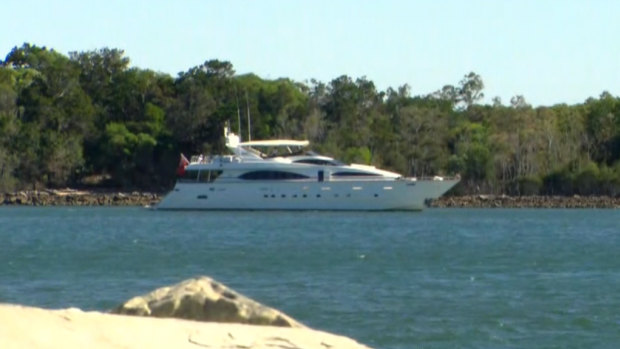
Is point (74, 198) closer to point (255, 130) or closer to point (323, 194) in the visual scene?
point (255, 130)

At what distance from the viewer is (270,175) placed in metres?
68.5

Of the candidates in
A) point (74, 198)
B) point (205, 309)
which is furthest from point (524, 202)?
point (205, 309)

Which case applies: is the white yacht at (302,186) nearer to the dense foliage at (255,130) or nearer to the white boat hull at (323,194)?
the white boat hull at (323,194)

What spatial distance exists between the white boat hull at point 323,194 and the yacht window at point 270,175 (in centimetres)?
22

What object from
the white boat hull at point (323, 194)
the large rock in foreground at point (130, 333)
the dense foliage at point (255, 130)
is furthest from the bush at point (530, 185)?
the large rock in foreground at point (130, 333)

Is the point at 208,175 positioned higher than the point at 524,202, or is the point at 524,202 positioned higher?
the point at 208,175

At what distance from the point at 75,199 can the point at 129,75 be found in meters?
14.8

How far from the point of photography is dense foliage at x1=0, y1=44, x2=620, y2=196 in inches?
3381

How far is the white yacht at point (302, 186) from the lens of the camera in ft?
223

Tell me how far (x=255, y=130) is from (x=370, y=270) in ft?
188

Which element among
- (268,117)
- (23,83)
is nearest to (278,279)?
(268,117)

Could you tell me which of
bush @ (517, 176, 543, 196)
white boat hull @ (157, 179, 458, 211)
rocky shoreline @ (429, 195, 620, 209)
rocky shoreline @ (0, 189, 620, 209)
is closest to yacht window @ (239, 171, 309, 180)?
white boat hull @ (157, 179, 458, 211)

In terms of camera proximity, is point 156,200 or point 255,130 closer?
point 156,200

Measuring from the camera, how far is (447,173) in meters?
85.9
